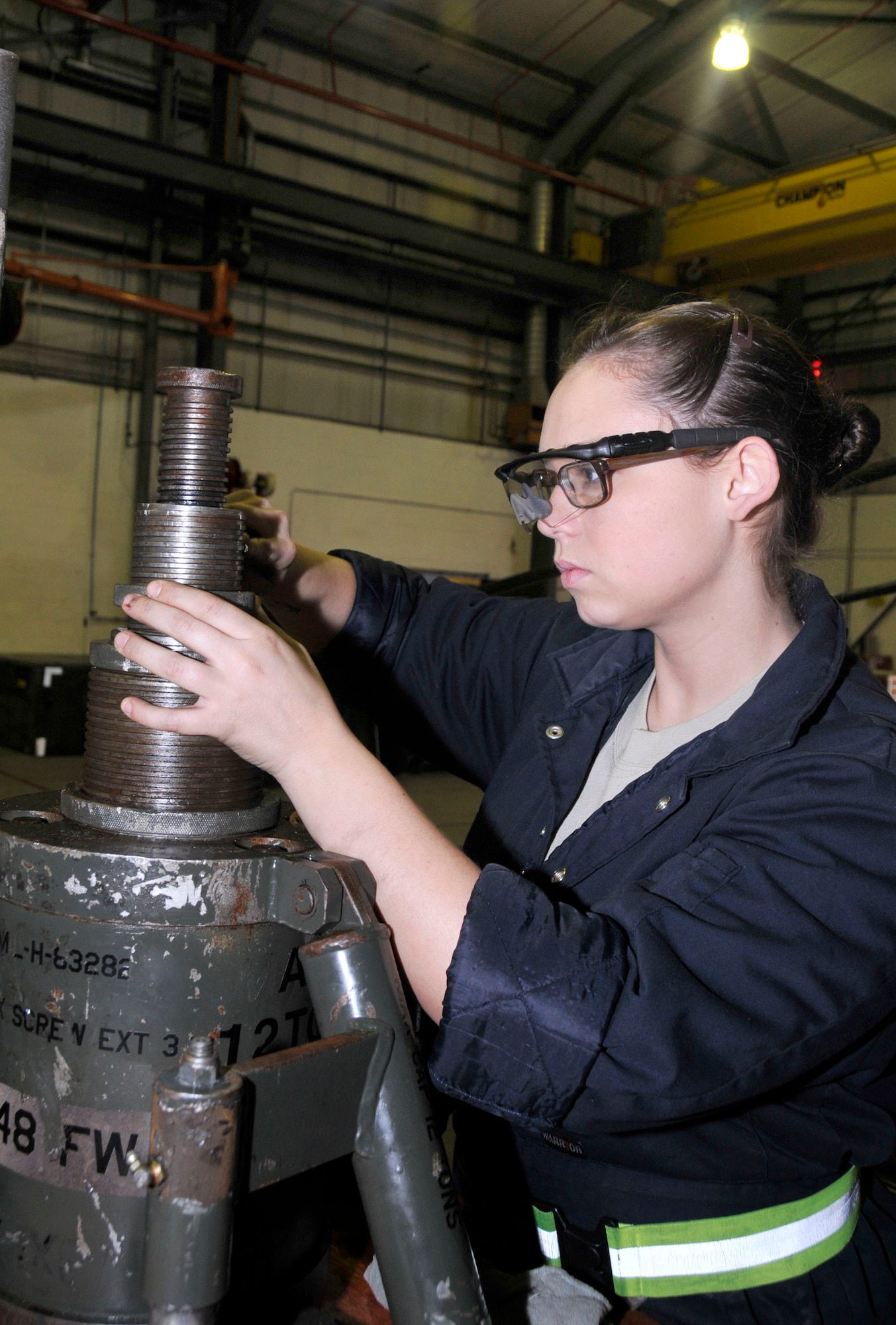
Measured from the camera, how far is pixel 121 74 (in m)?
6.99

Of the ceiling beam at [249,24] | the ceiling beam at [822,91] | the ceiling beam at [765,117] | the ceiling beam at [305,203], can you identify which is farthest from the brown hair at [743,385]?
the ceiling beam at [765,117]

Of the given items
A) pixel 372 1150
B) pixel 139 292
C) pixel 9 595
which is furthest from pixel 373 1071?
pixel 139 292

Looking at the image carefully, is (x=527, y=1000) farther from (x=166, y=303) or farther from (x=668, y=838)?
(x=166, y=303)

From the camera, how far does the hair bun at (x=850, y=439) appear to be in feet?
3.91

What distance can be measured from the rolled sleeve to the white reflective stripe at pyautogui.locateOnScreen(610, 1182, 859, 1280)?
29cm

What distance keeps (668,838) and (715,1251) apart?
369 millimetres

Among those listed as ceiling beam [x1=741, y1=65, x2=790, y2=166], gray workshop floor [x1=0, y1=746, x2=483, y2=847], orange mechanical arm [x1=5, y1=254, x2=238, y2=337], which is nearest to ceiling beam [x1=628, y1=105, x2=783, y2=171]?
ceiling beam [x1=741, y1=65, x2=790, y2=166]

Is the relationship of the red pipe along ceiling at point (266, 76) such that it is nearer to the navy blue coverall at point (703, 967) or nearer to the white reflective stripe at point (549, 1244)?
the navy blue coverall at point (703, 967)

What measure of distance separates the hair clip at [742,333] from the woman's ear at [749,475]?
0.36 ft

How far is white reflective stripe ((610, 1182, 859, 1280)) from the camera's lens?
94 centimetres

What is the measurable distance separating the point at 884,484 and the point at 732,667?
9805 mm

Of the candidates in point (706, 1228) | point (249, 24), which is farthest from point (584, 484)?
point (249, 24)

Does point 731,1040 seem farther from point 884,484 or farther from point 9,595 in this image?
point 884,484

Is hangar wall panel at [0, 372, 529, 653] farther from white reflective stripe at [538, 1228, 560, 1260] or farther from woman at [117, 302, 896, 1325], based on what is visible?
white reflective stripe at [538, 1228, 560, 1260]
